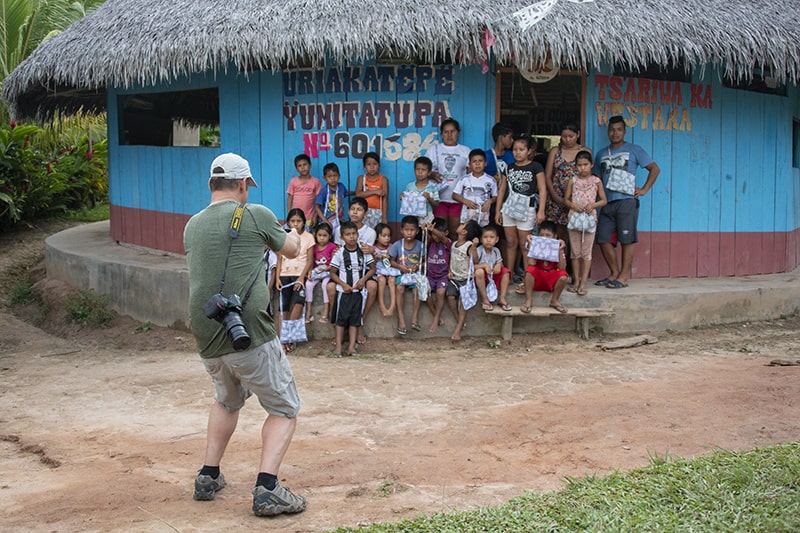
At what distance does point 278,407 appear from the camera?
13.1 ft

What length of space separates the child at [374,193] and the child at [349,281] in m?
0.64

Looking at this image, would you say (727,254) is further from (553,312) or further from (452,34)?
(452,34)

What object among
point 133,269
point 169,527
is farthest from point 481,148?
point 169,527

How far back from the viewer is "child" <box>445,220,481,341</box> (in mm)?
7441

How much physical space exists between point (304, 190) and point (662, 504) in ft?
16.7

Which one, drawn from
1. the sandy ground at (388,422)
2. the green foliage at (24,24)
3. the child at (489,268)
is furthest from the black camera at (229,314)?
the green foliage at (24,24)

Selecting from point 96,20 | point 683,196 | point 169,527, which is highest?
point 96,20

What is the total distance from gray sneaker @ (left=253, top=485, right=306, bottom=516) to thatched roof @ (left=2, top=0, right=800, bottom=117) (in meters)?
4.57

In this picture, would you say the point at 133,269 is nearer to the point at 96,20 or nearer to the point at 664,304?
the point at 96,20

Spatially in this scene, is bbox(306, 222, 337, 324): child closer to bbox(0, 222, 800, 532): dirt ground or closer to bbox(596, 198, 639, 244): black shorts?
bbox(0, 222, 800, 532): dirt ground

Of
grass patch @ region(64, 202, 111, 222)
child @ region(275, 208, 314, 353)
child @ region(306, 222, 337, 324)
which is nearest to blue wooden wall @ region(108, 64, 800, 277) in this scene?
child @ region(306, 222, 337, 324)

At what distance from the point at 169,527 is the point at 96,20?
713 centimetres

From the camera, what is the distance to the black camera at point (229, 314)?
3.69 m

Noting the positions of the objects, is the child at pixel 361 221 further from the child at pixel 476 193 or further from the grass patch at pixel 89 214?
the grass patch at pixel 89 214
